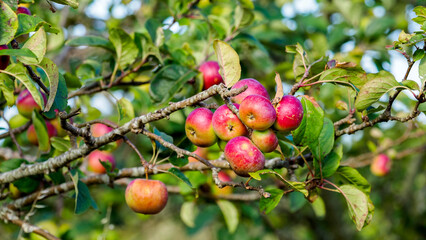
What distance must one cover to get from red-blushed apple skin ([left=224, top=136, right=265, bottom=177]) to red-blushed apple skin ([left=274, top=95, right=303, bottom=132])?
0.08 meters

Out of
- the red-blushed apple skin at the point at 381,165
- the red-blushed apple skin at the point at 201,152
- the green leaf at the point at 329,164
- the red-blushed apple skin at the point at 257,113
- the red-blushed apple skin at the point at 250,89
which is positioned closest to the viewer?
the red-blushed apple skin at the point at 257,113

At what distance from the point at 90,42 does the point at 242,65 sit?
67 cm

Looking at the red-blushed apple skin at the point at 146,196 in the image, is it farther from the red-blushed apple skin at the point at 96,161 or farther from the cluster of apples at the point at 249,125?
the red-blushed apple skin at the point at 96,161

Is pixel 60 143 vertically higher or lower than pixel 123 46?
lower

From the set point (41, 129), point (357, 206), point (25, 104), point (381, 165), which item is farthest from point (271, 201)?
point (381, 165)

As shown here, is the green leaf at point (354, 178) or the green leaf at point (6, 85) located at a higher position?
the green leaf at point (6, 85)

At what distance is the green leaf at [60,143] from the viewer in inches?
50.7

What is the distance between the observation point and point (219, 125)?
35.1 inches

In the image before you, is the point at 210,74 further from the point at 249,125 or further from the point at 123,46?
the point at 249,125

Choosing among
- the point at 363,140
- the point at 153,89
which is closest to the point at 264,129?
the point at 153,89

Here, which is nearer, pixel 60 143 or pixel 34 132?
pixel 60 143

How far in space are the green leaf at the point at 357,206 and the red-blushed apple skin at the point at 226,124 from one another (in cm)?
41

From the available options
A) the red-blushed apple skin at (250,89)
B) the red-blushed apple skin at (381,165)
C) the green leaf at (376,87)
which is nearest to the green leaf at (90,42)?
the red-blushed apple skin at (250,89)

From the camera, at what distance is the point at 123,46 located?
4.82 feet
